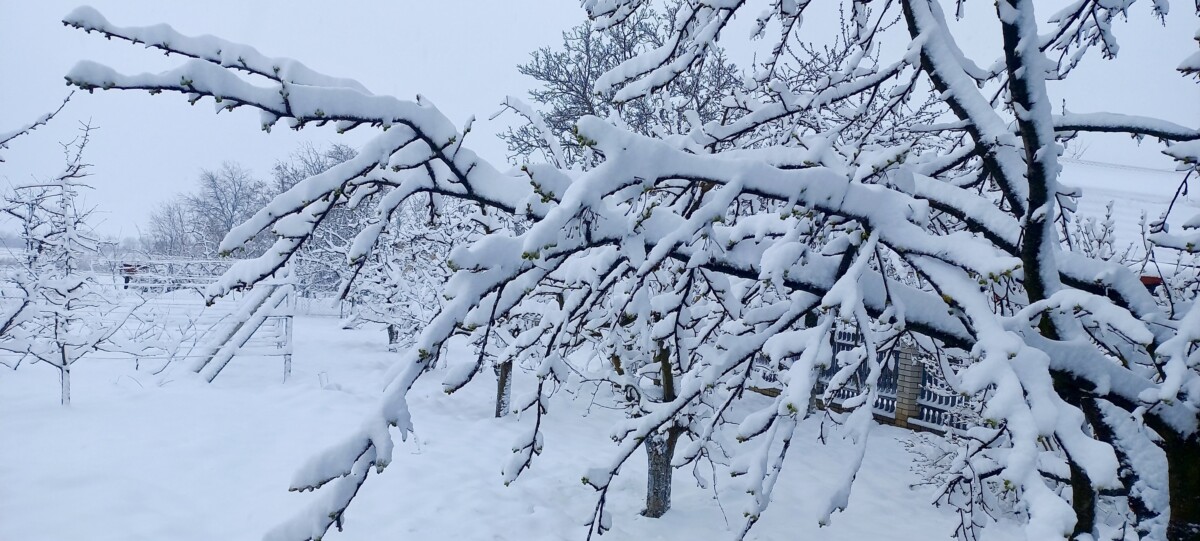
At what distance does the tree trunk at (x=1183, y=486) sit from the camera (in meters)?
2.08

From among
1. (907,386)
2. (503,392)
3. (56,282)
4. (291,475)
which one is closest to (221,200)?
(56,282)

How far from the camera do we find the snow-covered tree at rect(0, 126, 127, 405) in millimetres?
6566

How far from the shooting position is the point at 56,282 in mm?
6883

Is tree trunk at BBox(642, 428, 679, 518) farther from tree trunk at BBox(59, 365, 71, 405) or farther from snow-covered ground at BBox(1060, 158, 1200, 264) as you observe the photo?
snow-covered ground at BBox(1060, 158, 1200, 264)

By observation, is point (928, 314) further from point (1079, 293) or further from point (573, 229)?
point (573, 229)

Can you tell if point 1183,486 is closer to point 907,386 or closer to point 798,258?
point 798,258

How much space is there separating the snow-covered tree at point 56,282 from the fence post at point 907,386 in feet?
37.9

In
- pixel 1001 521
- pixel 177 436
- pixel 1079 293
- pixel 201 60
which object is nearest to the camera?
pixel 201 60

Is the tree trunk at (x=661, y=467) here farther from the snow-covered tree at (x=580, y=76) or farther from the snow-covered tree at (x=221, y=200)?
the snow-covered tree at (x=221, y=200)

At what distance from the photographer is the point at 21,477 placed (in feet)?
15.0

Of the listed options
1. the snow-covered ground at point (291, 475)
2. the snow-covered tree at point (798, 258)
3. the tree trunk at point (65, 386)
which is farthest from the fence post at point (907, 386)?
the tree trunk at point (65, 386)

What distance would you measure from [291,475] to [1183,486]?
550 centimetres

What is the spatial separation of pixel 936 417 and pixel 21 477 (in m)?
11.3

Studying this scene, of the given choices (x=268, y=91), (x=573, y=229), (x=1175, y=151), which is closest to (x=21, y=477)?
(x=268, y=91)
